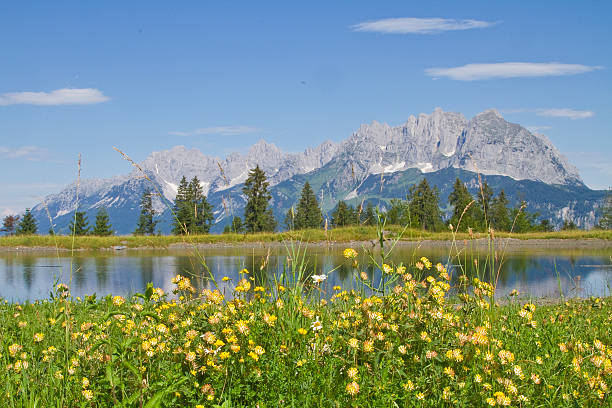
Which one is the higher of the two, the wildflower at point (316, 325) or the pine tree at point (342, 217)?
the pine tree at point (342, 217)

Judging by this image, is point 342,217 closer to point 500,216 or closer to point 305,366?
point 305,366

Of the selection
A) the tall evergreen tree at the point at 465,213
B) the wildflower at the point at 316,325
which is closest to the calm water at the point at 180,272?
the tall evergreen tree at the point at 465,213

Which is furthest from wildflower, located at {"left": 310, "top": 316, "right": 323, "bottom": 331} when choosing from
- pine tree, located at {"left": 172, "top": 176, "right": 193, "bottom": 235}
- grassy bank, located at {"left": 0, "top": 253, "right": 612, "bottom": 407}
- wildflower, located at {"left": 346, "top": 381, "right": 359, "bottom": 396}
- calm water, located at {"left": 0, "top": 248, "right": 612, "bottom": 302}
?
calm water, located at {"left": 0, "top": 248, "right": 612, "bottom": 302}

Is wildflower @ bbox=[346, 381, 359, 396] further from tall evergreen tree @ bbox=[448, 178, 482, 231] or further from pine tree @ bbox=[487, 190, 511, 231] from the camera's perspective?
pine tree @ bbox=[487, 190, 511, 231]

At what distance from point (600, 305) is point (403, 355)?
485 centimetres

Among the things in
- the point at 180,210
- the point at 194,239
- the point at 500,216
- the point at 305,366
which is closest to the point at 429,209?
the point at 500,216

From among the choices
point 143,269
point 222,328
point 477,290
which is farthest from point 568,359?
point 143,269

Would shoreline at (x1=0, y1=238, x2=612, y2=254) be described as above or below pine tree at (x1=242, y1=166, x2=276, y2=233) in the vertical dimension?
below

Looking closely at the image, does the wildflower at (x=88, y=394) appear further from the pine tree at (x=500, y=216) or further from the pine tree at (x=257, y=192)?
the pine tree at (x=500, y=216)

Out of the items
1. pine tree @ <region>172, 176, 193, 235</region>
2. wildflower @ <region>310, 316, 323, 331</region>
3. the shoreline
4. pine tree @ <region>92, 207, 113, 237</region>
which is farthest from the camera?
pine tree @ <region>92, 207, 113, 237</region>

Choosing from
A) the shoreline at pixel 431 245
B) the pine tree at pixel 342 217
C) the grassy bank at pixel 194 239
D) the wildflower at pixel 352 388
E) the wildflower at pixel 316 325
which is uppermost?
the pine tree at pixel 342 217

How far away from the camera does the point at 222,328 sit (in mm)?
3357

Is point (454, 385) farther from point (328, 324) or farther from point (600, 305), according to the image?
point (600, 305)

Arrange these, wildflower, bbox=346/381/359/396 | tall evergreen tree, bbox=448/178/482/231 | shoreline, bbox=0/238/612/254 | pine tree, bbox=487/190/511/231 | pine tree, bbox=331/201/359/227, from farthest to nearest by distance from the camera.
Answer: pine tree, bbox=487/190/511/231 → tall evergreen tree, bbox=448/178/482/231 → shoreline, bbox=0/238/612/254 → pine tree, bbox=331/201/359/227 → wildflower, bbox=346/381/359/396
